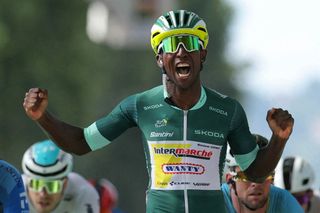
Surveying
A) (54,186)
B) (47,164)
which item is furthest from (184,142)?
(47,164)

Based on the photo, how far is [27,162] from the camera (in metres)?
15.7

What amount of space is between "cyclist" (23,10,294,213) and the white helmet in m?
5.63

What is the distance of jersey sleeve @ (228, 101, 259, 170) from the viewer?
1012 centimetres

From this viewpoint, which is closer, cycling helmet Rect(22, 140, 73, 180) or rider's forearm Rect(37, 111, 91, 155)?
rider's forearm Rect(37, 111, 91, 155)

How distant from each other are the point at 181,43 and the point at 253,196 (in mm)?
2688

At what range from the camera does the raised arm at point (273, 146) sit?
32.7 ft

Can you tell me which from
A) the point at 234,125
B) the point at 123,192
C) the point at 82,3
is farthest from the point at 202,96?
the point at 123,192

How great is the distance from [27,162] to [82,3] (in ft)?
126

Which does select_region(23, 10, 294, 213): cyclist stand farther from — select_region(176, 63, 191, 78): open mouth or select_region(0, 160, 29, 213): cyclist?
select_region(0, 160, 29, 213): cyclist

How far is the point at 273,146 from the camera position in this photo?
1005cm

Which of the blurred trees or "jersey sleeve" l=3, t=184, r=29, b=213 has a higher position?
the blurred trees

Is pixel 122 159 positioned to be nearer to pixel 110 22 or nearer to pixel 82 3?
pixel 82 3

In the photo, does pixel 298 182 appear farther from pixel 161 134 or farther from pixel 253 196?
pixel 161 134

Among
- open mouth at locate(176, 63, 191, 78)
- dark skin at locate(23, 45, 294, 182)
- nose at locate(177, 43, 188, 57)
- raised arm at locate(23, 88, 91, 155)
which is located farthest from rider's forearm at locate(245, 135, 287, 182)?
raised arm at locate(23, 88, 91, 155)
